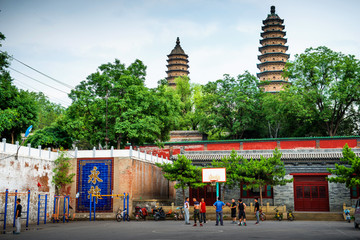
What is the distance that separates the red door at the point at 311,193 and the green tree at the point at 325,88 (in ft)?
37.4

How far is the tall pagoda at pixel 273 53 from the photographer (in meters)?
→ 56.6

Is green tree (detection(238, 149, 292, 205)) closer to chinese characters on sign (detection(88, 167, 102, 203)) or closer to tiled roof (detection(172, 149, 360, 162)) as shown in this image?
tiled roof (detection(172, 149, 360, 162))

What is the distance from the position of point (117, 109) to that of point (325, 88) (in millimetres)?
21962

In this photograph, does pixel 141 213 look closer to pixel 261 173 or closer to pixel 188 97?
pixel 261 173

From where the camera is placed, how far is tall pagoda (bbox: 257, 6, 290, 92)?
186 feet

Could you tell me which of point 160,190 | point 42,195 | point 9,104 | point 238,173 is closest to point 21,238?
point 42,195

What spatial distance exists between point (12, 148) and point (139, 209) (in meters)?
8.17

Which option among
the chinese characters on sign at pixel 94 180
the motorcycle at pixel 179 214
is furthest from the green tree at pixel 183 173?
the chinese characters on sign at pixel 94 180

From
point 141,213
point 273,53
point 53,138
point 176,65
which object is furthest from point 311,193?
point 176,65

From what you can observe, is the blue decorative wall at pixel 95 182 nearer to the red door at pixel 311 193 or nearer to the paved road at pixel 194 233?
Result: the paved road at pixel 194 233

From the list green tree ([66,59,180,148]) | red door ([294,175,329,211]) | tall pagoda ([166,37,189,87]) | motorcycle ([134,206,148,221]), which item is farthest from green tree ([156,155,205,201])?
tall pagoda ([166,37,189,87])

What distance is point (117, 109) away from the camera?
104 ft

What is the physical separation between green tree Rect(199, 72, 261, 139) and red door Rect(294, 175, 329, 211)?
597 inches

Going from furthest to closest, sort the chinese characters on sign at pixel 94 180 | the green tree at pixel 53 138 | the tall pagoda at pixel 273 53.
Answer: the tall pagoda at pixel 273 53 < the green tree at pixel 53 138 < the chinese characters on sign at pixel 94 180
